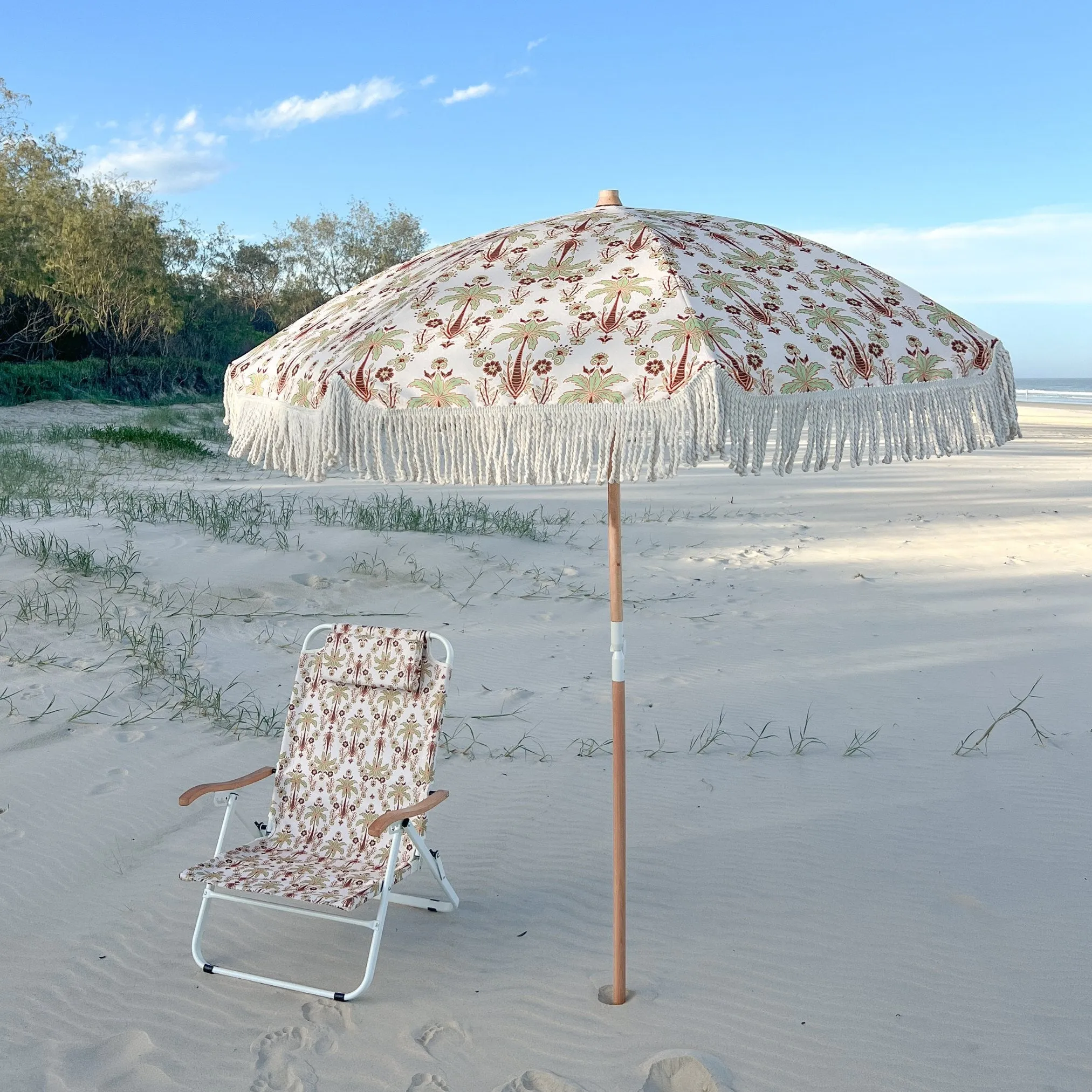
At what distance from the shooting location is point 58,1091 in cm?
277

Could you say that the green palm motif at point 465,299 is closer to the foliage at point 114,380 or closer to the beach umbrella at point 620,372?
the beach umbrella at point 620,372

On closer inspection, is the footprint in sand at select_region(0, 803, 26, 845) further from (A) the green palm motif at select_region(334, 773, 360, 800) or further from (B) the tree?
(B) the tree

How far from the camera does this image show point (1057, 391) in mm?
72812

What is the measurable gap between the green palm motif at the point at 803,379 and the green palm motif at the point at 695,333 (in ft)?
0.59

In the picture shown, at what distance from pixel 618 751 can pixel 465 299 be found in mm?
1355

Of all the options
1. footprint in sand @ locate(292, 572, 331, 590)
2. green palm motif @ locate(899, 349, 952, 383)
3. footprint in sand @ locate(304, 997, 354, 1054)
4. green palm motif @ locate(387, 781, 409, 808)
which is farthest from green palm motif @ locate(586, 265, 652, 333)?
footprint in sand @ locate(292, 572, 331, 590)

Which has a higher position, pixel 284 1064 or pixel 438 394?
pixel 438 394

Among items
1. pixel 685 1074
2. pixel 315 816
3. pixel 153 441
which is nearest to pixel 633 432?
pixel 685 1074

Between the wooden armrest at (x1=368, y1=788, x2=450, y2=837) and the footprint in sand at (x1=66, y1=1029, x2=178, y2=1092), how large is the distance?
0.86 m

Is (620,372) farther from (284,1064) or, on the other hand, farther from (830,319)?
(284,1064)

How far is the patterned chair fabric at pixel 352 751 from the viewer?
3635 millimetres

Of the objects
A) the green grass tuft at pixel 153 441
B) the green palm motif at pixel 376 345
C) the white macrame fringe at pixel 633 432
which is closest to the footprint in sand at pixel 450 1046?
the white macrame fringe at pixel 633 432

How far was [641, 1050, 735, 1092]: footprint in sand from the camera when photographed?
2.78 metres

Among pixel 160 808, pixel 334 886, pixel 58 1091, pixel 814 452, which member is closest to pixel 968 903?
pixel 814 452
